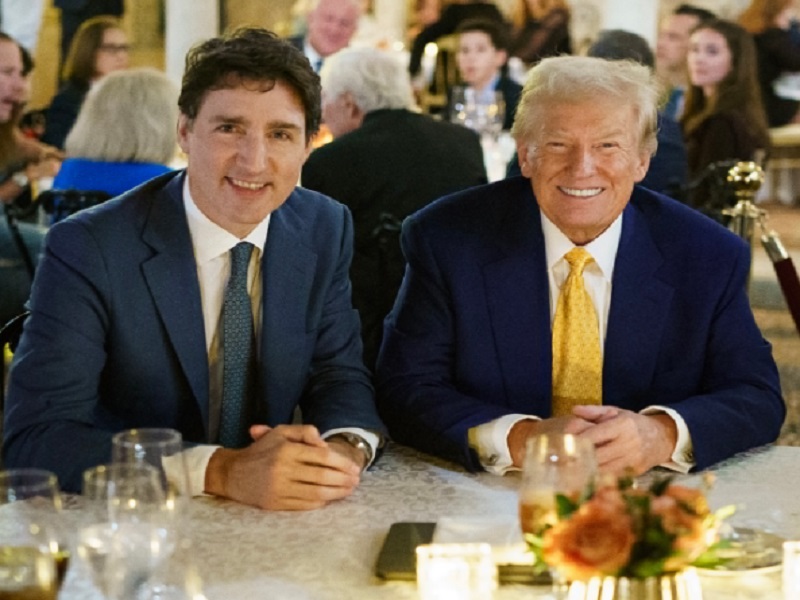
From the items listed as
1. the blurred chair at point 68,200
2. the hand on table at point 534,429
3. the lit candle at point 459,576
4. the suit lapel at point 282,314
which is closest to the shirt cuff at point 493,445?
the hand on table at point 534,429

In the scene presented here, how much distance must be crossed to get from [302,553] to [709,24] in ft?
19.9

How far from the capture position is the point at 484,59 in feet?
25.2

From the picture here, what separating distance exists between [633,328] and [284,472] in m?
0.75

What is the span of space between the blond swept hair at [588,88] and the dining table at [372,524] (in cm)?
63

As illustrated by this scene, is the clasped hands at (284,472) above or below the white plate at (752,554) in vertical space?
above

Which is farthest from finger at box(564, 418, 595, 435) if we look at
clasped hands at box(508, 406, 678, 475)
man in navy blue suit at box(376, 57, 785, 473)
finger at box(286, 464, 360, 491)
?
finger at box(286, 464, 360, 491)

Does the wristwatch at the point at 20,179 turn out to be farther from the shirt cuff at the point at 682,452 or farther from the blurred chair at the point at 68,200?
→ the shirt cuff at the point at 682,452

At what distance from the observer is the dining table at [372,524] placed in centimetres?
155

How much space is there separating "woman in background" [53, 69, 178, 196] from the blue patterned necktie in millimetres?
2325

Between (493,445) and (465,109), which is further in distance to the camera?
(465,109)

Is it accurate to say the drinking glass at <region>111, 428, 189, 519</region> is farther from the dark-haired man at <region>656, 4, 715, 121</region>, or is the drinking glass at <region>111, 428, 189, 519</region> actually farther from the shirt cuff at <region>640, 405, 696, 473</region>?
the dark-haired man at <region>656, 4, 715, 121</region>

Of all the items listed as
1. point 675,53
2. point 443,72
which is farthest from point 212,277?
point 443,72

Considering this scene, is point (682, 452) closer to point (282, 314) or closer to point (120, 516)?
point (282, 314)

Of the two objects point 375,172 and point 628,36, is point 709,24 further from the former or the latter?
point 375,172
